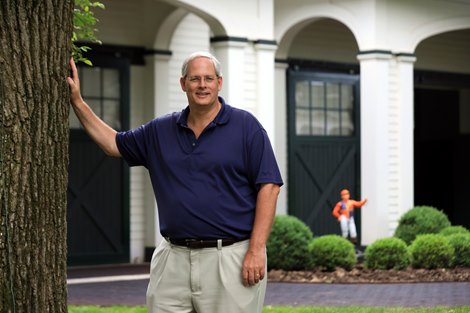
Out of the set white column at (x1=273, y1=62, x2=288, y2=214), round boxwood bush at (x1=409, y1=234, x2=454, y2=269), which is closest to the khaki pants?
round boxwood bush at (x1=409, y1=234, x2=454, y2=269)

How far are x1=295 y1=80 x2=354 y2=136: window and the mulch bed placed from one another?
5895 millimetres

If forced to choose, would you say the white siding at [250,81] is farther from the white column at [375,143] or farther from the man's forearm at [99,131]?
the man's forearm at [99,131]

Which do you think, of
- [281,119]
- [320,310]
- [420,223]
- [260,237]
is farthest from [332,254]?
[260,237]

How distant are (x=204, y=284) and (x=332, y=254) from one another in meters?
9.55

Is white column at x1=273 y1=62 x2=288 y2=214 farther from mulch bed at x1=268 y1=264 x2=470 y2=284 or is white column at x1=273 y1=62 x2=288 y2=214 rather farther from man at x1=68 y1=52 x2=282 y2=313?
man at x1=68 y1=52 x2=282 y2=313

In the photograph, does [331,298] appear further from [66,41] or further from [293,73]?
[293,73]

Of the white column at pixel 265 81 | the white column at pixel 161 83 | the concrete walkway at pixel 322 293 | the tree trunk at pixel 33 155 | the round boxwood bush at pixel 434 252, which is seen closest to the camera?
the tree trunk at pixel 33 155

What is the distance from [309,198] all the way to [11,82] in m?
15.2

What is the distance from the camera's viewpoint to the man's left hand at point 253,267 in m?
5.11

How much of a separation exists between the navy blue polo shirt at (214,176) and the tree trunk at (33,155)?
49cm

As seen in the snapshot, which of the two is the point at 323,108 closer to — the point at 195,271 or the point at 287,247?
the point at 287,247

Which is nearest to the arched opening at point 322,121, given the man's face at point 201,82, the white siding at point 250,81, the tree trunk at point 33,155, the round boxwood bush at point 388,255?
the white siding at point 250,81

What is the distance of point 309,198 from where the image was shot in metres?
20.0

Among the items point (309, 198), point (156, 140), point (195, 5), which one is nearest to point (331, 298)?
point (195, 5)
